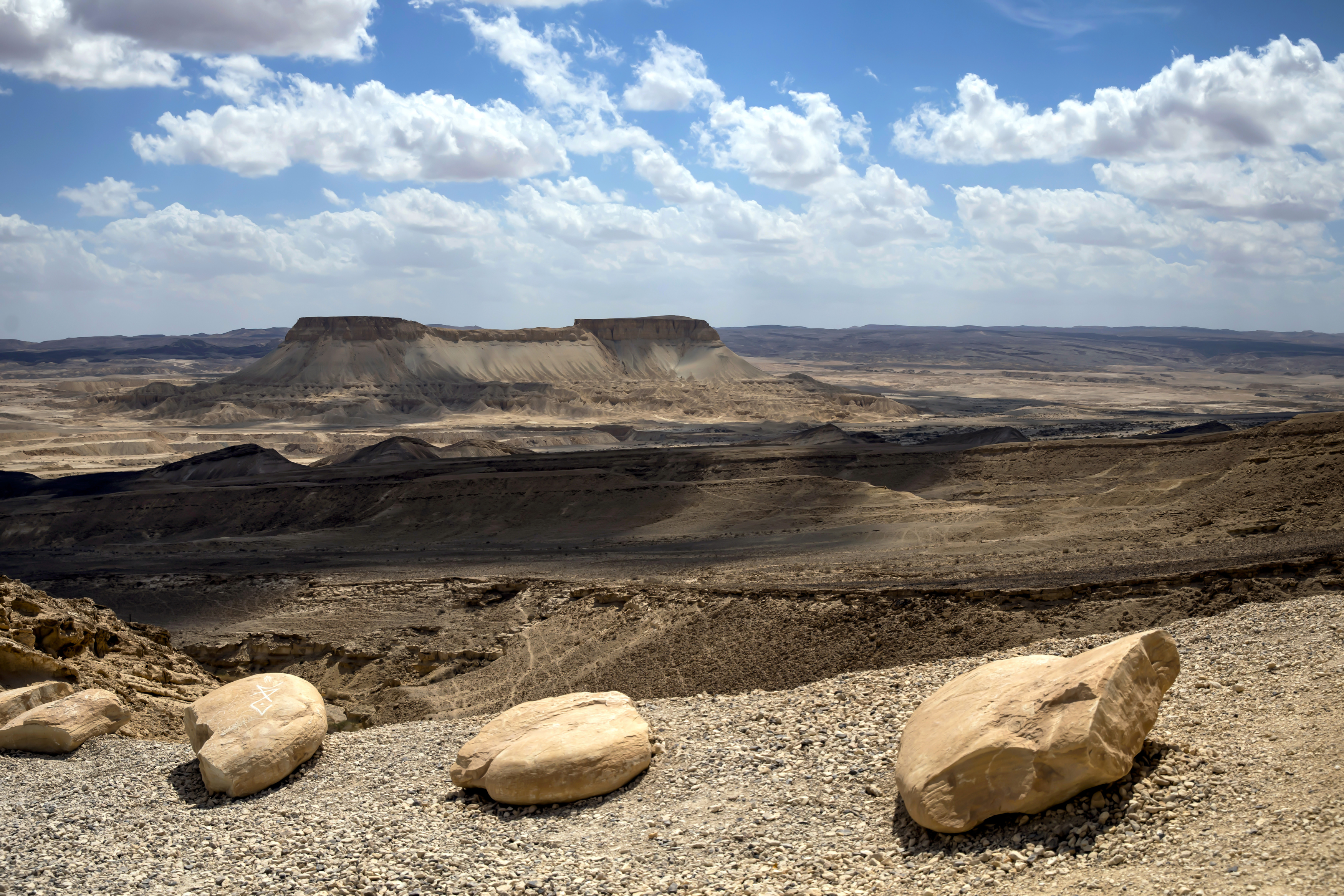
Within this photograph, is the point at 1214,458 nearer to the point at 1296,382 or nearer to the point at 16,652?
the point at 16,652

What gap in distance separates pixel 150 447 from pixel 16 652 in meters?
66.1

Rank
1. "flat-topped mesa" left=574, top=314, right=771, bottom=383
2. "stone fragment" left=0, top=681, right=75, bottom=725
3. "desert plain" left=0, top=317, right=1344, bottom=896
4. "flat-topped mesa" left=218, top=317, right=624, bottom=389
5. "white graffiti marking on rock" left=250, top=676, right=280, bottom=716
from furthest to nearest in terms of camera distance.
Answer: "flat-topped mesa" left=574, top=314, right=771, bottom=383, "flat-topped mesa" left=218, top=317, right=624, bottom=389, "stone fragment" left=0, top=681, right=75, bottom=725, "white graffiti marking on rock" left=250, top=676, right=280, bottom=716, "desert plain" left=0, top=317, right=1344, bottom=896

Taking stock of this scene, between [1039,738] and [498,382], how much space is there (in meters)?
108

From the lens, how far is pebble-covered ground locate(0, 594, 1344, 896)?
23.0ft

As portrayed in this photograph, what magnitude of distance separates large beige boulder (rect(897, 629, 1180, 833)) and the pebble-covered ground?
216 millimetres

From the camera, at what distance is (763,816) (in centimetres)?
876

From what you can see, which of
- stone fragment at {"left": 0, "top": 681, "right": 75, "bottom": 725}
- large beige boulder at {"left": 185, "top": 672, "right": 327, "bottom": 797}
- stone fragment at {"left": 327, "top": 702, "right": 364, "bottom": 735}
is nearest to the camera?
large beige boulder at {"left": 185, "top": 672, "right": 327, "bottom": 797}

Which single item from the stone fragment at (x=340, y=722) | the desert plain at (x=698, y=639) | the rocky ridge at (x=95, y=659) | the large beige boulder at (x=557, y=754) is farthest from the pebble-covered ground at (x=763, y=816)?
the stone fragment at (x=340, y=722)

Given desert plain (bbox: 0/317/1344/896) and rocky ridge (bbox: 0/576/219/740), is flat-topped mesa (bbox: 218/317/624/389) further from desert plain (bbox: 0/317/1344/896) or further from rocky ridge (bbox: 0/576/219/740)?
rocky ridge (bbox: 0/576/219/740)

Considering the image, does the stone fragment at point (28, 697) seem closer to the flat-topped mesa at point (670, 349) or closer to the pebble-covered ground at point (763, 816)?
the pebble-covered ground at point (763, 816)

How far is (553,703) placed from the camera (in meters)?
11.2

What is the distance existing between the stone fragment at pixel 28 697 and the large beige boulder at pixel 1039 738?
38.7 feet

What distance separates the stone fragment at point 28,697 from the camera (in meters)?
12.9

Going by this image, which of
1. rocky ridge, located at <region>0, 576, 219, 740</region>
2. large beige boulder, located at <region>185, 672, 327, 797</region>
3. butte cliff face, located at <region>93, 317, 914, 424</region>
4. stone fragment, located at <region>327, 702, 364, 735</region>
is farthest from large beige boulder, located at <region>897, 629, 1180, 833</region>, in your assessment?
butte cliff face, located at <region>93, 317, 914, 424</region>
